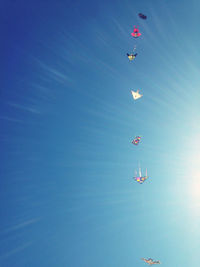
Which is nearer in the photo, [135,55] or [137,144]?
[135,55]

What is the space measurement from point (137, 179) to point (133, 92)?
1053 cm

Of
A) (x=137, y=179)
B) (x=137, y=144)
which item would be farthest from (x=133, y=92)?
(x=137, y=179)

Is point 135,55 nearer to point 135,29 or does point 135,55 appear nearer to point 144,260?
point 135,29

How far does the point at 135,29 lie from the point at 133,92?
278 inches

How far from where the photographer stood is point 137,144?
28.2 m

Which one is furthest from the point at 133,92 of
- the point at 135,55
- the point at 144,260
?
the point at 144,260

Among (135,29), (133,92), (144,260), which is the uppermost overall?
(135,29)

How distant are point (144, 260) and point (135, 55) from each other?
25.3m

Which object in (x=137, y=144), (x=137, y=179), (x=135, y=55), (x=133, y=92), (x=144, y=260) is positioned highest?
(x=135, y=55)

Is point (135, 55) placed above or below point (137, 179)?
above

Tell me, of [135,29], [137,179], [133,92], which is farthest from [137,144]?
[135,29]

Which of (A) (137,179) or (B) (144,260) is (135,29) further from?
(B) (144,260)

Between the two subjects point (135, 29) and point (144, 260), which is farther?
point (144, 260)

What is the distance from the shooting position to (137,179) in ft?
90.0
